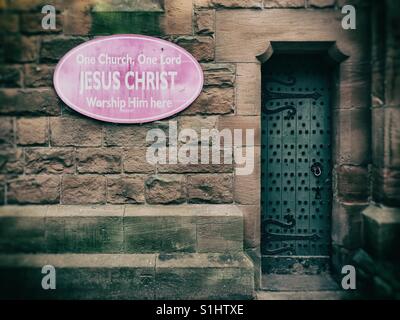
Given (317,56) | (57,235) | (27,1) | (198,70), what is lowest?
(57,235)

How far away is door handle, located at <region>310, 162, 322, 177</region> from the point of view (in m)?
4.22

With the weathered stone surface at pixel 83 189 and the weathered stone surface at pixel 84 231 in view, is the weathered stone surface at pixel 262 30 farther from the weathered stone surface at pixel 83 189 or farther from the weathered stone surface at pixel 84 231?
the weathered stone surface at pixel 84 231

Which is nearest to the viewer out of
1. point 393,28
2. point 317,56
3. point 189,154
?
point 393,28

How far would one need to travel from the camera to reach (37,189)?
3.82m

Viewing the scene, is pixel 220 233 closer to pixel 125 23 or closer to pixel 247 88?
pixel 247 88

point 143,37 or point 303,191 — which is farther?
point 303,191

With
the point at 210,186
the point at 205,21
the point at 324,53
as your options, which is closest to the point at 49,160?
the point at 210,186

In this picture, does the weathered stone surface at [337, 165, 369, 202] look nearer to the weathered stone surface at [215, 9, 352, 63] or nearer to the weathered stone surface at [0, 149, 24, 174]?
the weathered stone surface at [215, 9, 352, 63]

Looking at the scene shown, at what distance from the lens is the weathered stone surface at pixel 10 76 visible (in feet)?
12.4

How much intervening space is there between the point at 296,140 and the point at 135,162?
188 cm

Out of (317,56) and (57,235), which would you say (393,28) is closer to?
(317,56)

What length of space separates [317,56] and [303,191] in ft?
5.23

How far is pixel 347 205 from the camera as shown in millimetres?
3938

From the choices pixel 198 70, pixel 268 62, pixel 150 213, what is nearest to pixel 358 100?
pixel 268 62
